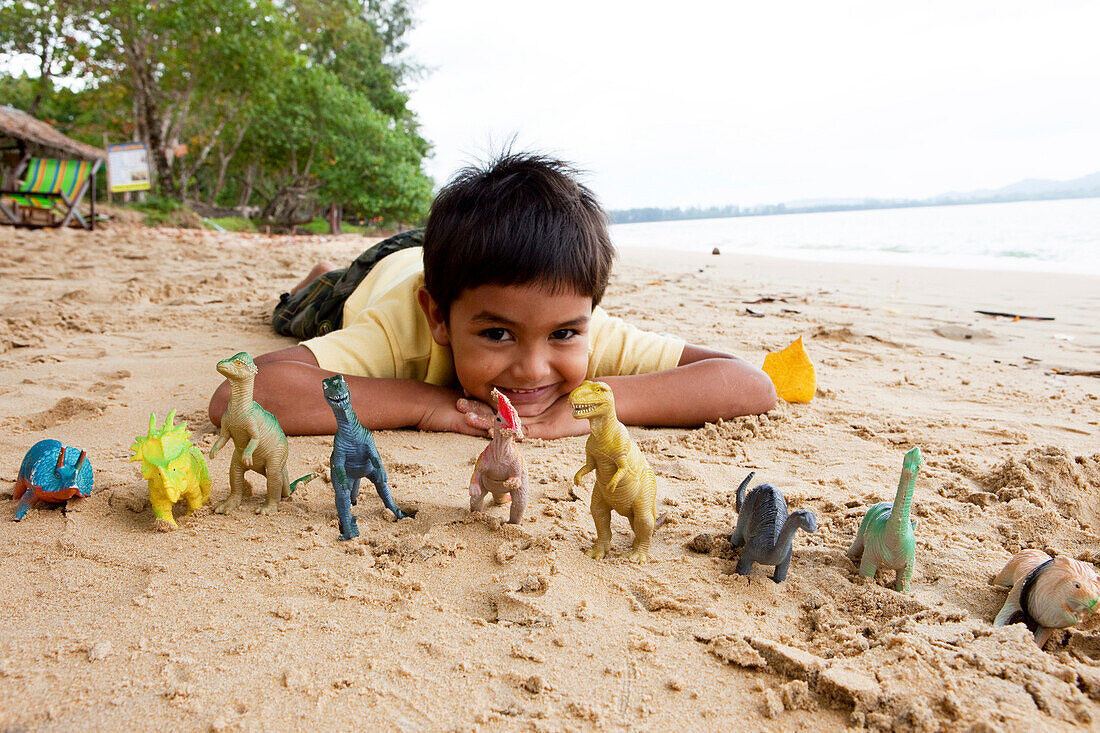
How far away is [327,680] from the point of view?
1.34 metres

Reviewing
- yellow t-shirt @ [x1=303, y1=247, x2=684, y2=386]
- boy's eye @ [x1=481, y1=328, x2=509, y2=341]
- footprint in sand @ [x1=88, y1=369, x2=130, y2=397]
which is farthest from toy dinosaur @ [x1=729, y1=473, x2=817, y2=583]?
footprint in sand @ [x1=88, y1=369, x2=130, y2=397]

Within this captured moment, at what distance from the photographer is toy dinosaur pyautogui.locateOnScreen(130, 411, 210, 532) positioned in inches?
73.5

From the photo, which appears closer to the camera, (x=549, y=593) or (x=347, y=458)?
(x=549, y=593)

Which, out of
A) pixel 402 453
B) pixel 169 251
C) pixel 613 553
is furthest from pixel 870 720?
pixel 169 251

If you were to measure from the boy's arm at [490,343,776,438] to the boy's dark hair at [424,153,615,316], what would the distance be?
480 mm

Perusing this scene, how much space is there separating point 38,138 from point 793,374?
53.7 ft

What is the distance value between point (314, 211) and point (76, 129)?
900 cm

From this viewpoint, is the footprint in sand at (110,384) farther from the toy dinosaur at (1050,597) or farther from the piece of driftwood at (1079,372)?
the piece of driftwood at (1079,372)

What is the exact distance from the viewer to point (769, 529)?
1.66 metres

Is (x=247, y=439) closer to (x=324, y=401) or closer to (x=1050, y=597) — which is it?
(x=324, y=401)

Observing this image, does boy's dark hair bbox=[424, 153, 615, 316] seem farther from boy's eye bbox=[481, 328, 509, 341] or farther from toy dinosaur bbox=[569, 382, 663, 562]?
toy dinosaur bbox=[569, 382, 663, 562]

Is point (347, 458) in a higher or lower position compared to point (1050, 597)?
higher

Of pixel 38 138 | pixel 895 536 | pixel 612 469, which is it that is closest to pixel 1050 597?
pixel 895 536

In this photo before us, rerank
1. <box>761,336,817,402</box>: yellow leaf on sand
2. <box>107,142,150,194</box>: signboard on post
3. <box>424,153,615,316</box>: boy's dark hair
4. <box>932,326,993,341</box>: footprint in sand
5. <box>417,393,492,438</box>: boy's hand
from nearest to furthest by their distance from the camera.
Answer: <box>424,153,615,316</box>: boy's dark hair
<box>417,393,492,438</box>: boy's hand
<box>761,336,817,402</box>: yellow leaf on sand
<box>932,326,993,341</box>: footprint in sand
<box>107,142,150,194</box>: signboard on post
